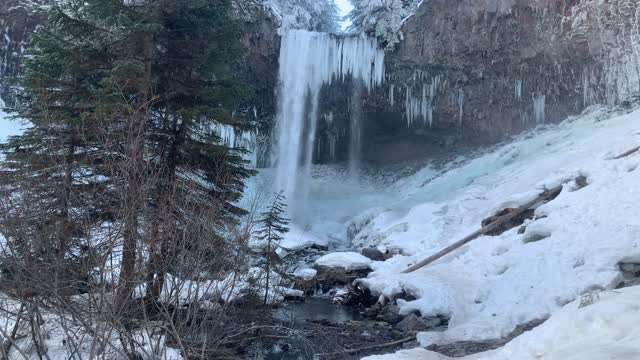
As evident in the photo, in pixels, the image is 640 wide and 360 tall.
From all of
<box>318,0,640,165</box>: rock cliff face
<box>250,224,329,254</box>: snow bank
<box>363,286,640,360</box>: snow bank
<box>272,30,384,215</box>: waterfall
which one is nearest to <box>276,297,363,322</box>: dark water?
<box>250,224,329,254</box>: snow bank

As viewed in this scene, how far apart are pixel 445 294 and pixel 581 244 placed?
3.10m

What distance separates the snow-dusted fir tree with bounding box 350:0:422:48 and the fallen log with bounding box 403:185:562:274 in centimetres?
1568

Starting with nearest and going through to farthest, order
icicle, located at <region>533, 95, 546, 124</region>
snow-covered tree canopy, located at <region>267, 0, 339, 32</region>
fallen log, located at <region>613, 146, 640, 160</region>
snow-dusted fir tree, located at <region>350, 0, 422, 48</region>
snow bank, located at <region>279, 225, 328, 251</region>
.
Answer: fallen log, located at <region>613, 146, 640, 160</region> < snow bank, located at <region>279, 225, 328, 251</region> < icicle, located at <region>533, 95, 546, 124</region> < snow-dusted fir tree, located at <region>350, 0, 422, 48</region> < snow-covered tree canopy, located at <region>267, 0, 339, 32</region>

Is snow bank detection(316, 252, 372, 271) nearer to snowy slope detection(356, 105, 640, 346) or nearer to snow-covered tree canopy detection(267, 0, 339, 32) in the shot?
snowy slope detection(356, 105, 640, 346)

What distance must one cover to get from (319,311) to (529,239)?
558 centimetres

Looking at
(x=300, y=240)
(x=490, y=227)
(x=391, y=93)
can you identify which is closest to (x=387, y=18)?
(x=391, y=93)

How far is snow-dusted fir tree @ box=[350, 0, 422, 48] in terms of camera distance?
28844 millimetres

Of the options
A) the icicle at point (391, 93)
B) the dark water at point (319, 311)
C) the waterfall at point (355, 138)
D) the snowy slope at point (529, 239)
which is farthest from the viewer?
the waterfall at point (355, 138)

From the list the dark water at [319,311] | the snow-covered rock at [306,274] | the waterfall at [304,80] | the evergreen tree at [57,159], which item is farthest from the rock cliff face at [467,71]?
the dark water at [319,311]

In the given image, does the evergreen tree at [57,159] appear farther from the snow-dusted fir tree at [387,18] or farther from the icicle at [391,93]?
the icicle at [391,93]

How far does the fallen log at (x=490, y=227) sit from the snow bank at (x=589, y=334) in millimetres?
8622

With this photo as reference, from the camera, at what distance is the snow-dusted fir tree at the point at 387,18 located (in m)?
28.8

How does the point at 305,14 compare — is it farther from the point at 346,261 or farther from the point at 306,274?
the point at 306,274

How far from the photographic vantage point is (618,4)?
67.9 ft
